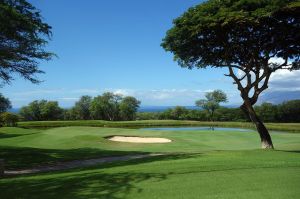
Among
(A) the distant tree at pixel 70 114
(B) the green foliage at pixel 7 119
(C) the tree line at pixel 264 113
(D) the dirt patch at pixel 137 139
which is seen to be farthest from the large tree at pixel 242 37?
(A) the distant tree at pixel 70 114

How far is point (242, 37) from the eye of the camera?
21.0 metres

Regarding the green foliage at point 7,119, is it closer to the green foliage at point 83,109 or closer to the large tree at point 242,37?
the green foliage at point 83,109

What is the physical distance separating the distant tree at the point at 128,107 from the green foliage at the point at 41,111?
1561cm

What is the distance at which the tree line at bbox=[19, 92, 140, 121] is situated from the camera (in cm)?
9425

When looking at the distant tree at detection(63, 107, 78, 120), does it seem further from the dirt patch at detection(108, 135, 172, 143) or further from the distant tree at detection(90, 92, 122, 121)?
the dirt patch at detection(108, 135, 172, 143)

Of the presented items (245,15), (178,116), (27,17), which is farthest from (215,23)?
(178,116)

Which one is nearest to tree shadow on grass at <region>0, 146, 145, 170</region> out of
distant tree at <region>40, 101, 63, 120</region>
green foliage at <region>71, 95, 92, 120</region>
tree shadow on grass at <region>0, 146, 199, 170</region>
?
tree shadow on grass at <region>0, 146, 199, 170</region>

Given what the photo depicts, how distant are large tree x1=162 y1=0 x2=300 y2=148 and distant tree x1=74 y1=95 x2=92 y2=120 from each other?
81679 mm

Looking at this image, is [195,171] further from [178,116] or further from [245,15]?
[178,116]

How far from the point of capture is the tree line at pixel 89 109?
94250 millimetres

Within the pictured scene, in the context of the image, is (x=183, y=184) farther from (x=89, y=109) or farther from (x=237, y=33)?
(x=89, y=109)

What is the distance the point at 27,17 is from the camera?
1942 cm

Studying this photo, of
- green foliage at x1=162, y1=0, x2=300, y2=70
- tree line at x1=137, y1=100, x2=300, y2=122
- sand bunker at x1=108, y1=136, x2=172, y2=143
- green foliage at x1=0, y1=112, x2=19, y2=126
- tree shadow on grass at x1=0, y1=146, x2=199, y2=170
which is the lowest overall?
tree shadow on grass at x1=0, y1=146, x2=199, y2=170

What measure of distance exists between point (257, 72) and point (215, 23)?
14.3ft
